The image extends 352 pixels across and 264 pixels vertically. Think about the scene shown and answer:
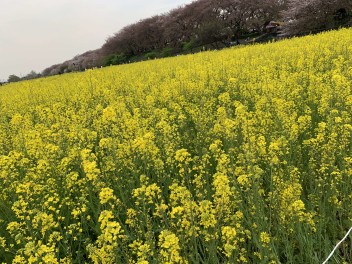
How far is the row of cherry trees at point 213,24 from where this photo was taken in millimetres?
24188

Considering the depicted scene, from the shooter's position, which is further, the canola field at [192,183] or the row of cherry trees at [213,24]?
the row of cherry trees at [213,24]

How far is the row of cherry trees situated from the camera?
2419cm

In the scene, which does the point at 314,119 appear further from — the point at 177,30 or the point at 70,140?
the point at 177,30

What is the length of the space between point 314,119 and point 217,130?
1553 mm

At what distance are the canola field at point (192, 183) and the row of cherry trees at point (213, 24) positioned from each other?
19119mm

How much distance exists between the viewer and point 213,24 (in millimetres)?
37875

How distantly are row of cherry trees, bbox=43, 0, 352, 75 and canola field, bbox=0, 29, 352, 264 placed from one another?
19119 millimetres

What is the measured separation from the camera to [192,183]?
3.96 m

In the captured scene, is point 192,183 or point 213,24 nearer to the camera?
point 192,183

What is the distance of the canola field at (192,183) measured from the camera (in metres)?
2.44

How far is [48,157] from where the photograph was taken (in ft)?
13.0

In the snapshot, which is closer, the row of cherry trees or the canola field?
the canola field

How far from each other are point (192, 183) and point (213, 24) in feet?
119

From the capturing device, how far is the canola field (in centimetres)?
244
